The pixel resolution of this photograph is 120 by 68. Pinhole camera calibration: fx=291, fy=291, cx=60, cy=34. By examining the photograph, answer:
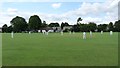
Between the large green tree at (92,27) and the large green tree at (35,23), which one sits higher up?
the large green tree at (35,23)

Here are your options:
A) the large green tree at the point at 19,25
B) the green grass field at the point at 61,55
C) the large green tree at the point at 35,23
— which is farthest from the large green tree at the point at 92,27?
the green grass field at the point at 61,55

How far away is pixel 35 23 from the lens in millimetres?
135750

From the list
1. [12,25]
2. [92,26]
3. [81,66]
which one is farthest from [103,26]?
[81,66]

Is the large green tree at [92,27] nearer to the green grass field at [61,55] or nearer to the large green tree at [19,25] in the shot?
the large green tree at [19,25]

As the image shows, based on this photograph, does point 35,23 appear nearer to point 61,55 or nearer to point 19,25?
point 19,25

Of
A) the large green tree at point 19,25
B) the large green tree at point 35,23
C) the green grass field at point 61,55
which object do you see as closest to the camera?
the green grass field at point 61,55

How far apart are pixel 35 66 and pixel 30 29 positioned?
12688 centimetres

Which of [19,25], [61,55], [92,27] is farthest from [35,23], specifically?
[61,55]

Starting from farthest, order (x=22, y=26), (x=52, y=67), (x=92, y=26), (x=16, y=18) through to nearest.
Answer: (x=16, y=18) < (x=22, y=26) < (x=92, y=26) < (x=52, y=67)

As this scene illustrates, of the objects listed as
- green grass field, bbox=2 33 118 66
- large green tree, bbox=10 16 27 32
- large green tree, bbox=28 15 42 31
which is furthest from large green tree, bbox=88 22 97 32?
green grass field, bbox=2 33 118 66

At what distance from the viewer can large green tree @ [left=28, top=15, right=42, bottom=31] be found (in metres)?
136

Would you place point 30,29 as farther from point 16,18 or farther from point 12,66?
point 12,66

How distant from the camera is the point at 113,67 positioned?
9.82 m

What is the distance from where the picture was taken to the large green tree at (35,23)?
136250 mm
